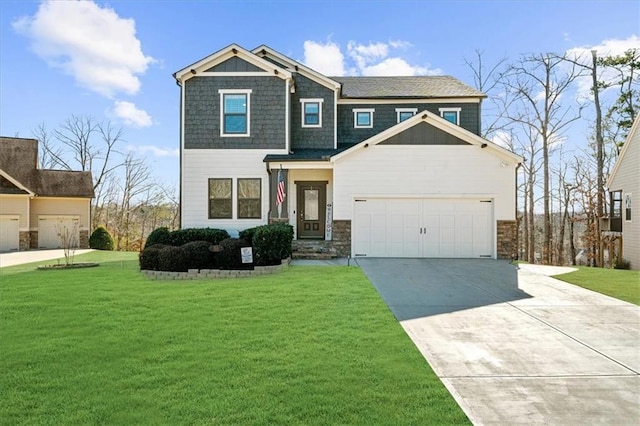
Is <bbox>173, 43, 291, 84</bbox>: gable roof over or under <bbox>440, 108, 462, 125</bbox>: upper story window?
over

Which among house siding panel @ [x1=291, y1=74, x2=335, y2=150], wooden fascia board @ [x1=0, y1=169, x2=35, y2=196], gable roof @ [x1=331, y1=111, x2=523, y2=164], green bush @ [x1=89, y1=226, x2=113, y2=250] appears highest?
house siding panel @ [x1=291, y1=74, x2=335, y2=150]

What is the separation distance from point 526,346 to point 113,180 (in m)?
37.3

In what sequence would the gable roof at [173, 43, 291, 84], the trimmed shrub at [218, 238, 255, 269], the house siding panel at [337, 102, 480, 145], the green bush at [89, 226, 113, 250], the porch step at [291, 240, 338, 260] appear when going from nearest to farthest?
the trimmed shrub at [218, 238, 255, 269] < the porch step at [291, 240, 338, 260] < the gable roof at [173, 43, 291, 84] < the house siding panel at [337, 102, 480, 145] < the green bush at [89, 226, 113, 250]

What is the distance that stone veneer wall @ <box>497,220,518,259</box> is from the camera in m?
13.8

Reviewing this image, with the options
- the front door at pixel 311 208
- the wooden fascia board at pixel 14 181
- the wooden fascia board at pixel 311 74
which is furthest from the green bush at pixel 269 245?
the wooden fascia board at pixel 14 181

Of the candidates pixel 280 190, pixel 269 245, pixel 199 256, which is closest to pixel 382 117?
pixel 280 190

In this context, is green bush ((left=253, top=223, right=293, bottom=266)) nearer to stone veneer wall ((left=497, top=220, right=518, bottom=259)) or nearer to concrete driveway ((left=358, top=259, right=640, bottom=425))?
concrete driveway ((left=358, top=259, right=640, bottom=425))

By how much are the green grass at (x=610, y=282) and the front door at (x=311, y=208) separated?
28.4 feet

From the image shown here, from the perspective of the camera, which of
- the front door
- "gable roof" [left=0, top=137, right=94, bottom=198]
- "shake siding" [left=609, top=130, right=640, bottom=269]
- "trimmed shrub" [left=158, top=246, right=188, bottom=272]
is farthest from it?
"gable roof" [left=0, top=137, right=94, bottom=198]

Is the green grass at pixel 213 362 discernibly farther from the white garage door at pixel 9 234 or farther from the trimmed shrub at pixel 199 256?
the white garage door at pixel 9 234

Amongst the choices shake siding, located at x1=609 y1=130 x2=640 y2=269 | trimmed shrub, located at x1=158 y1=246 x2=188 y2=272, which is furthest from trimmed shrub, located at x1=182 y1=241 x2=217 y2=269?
shake siding, located at x1=609 y1=130 x2=640 y2=269

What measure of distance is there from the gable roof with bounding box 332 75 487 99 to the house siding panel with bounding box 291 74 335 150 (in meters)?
1.25

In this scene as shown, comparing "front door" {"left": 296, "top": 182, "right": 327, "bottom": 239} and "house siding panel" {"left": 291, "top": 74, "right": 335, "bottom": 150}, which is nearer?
"front door" {"left": 296, "top": 182, "right": 327, "bottom": 239}

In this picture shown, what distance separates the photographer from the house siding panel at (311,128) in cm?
1638
